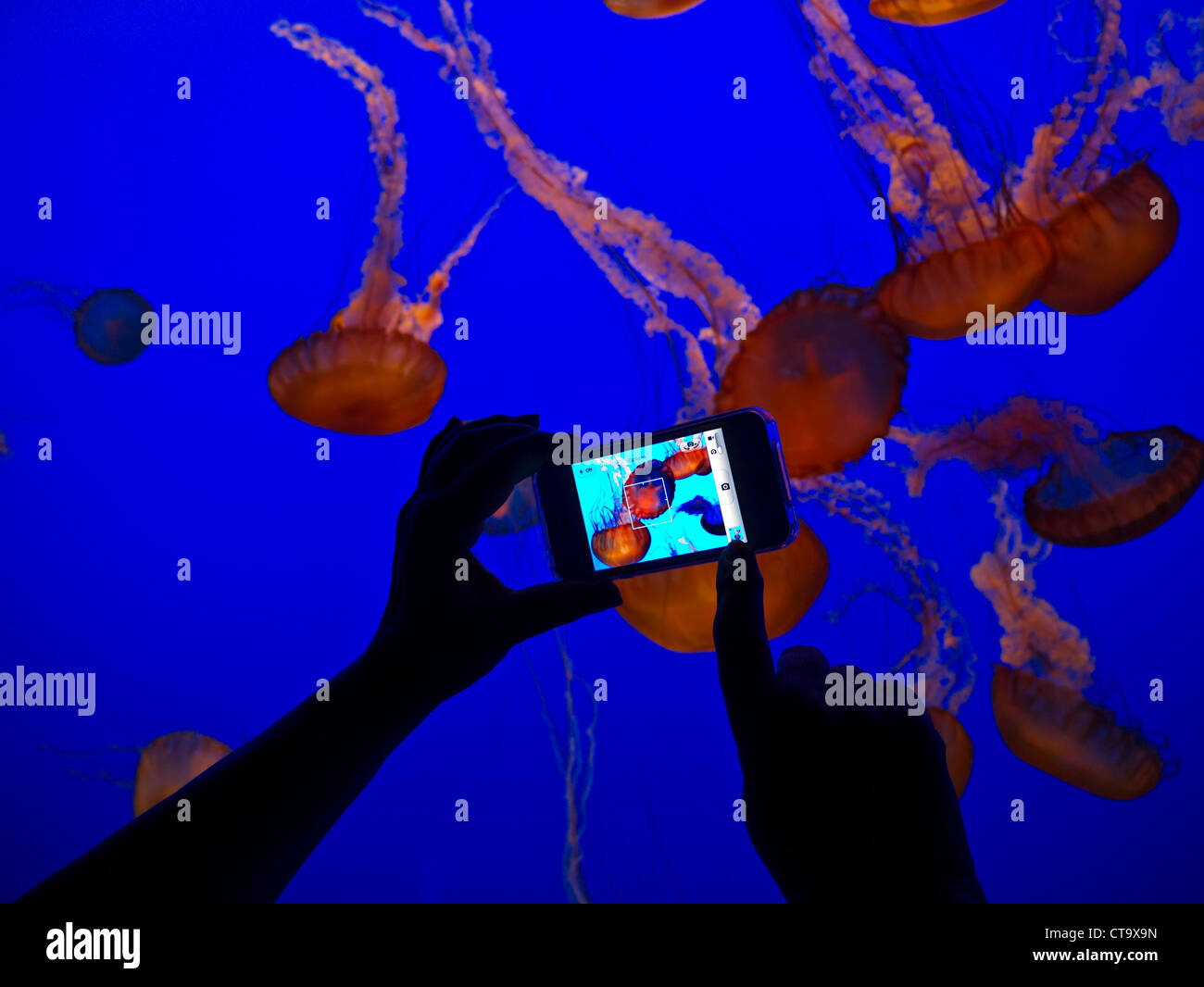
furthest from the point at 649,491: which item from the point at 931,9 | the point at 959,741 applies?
the point at 931,9

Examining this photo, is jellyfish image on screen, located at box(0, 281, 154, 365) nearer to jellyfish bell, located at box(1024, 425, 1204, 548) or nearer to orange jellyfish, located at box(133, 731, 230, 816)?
orange jellyfish, located at box(133, 731, 230, 816)

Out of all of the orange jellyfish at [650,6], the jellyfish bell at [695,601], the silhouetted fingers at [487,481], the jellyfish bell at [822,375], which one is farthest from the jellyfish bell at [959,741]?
→ the orange jellyfish at [650,6]

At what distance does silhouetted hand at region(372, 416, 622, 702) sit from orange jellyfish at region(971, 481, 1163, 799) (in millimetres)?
737

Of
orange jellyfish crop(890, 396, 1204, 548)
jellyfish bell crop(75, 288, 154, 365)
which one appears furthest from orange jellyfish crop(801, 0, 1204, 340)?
jellyfish bell crop(75, 288, 154, 365)

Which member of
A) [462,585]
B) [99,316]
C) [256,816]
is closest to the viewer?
[256,816]

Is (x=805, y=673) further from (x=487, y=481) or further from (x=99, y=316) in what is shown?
(x=99, y=316)

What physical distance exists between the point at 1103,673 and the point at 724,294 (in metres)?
0.88

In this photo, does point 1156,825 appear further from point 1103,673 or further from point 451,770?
point 451,770

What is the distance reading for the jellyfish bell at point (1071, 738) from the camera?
1.22 m

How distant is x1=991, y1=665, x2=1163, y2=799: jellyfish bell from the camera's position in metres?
1.22

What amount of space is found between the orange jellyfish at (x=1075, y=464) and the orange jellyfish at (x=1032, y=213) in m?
0.17

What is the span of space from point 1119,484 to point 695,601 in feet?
2.34

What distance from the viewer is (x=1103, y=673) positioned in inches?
48.3

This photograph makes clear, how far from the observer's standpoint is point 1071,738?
47.9 inches
